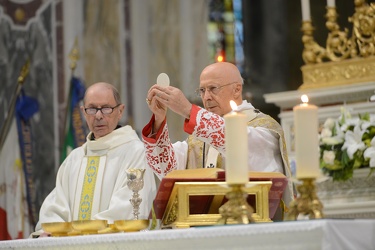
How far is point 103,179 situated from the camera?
20.7ft

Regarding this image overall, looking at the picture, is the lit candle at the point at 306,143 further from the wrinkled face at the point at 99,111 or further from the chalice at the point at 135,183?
the wrinkled face at the point at 99,111

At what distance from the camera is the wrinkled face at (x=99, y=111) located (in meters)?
6.34

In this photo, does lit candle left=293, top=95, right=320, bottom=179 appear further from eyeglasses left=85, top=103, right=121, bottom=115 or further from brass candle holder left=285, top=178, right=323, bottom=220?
eyeglasses left=85, top=103, right=121, bottom=115

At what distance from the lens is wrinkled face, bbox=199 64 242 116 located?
5.22m

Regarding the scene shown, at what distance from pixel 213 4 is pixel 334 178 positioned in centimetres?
429

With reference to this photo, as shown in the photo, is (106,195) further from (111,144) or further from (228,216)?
(228,216)

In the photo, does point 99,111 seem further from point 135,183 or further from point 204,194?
point 204,194

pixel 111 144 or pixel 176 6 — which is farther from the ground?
pixel 176 6

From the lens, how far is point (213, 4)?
32.4 feet

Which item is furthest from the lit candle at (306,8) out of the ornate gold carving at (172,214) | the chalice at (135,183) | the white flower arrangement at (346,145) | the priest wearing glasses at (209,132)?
the ornate gold carving at (172,214)

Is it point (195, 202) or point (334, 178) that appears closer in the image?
point (195, 202)

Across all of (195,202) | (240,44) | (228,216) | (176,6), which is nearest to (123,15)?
(176,6)

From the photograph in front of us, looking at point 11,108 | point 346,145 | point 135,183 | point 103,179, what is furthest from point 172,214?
point 11,108

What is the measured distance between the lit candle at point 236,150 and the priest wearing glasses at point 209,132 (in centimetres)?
105
